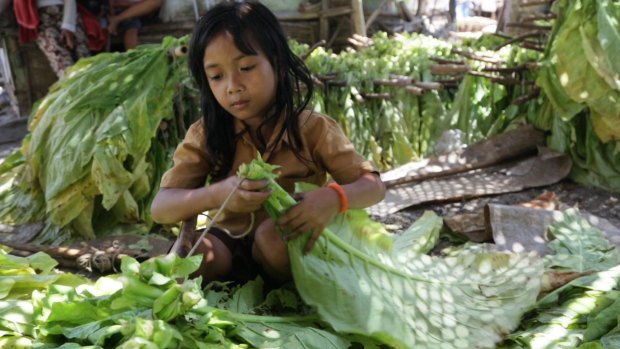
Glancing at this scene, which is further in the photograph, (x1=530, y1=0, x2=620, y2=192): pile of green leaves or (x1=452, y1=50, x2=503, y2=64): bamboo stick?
(x1=452, y1=50, x2=503, y2=64): bamboo stick

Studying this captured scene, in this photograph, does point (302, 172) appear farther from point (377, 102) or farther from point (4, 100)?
point (4, 100)

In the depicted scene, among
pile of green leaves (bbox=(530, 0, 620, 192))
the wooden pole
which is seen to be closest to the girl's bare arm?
pile of green leaves (bbox=(530, 0, 620, 192))

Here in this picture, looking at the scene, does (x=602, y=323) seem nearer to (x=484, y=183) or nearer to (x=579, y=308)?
(x=579, y=308)

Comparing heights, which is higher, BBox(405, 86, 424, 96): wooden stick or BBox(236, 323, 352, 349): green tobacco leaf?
BBox(236, 323, 352, 349): green tobacco leaf

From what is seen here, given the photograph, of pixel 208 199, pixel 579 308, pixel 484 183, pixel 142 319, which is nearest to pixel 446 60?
pixel 484 183

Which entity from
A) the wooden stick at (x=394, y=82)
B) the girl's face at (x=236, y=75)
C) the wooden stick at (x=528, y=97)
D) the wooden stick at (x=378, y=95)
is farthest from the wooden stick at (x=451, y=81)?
the girl's face at (x=236, y=75)

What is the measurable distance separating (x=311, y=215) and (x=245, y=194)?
248 mm

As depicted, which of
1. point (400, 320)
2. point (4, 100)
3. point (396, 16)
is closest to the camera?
point (400, 320)

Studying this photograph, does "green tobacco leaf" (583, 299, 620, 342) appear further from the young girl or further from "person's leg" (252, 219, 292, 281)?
"person's leg" (252, 219, 292, 281)

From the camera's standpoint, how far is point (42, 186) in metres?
4.66

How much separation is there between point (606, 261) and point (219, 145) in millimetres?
1618

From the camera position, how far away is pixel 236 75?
221 centimetres

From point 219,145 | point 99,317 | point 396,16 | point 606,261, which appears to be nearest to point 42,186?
point 219,145

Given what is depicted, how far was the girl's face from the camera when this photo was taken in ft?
7.20
